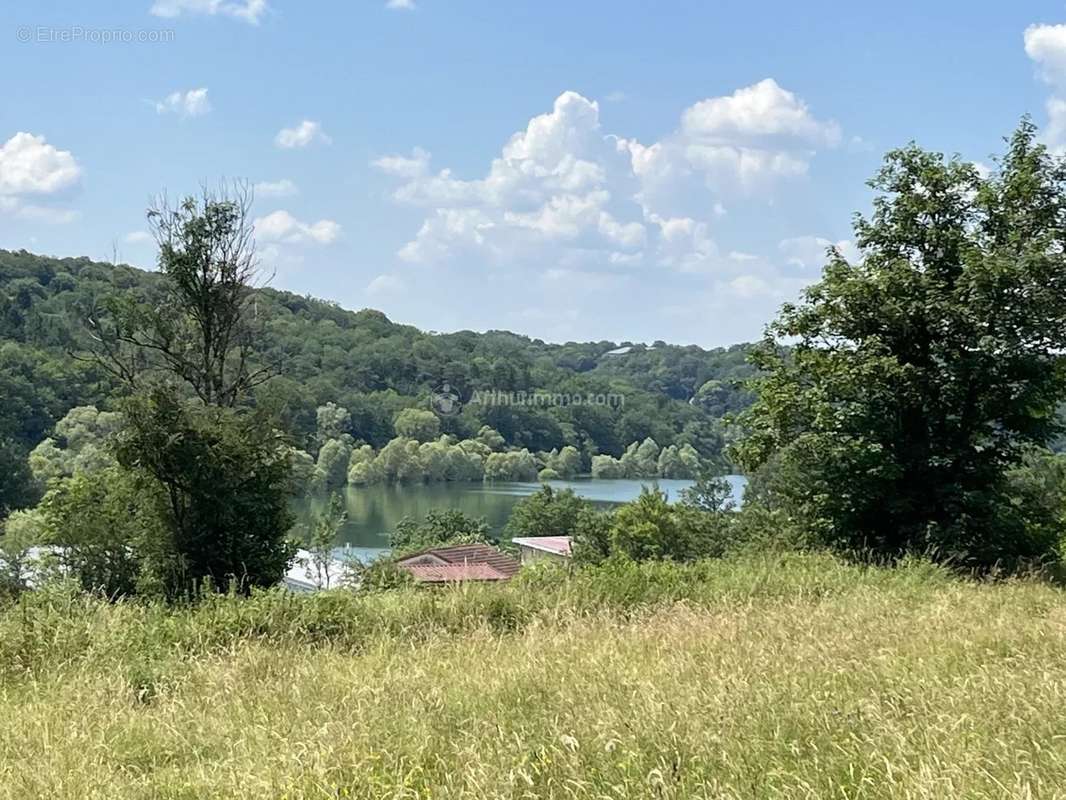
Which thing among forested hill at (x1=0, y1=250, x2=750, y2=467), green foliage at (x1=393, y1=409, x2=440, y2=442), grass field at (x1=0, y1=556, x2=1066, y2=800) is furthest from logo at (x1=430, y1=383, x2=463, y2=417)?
grass field at (x1=0, y1=556, x2=1066, y2=800)

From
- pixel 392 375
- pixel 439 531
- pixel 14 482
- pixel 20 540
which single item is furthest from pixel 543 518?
pixel 392 375

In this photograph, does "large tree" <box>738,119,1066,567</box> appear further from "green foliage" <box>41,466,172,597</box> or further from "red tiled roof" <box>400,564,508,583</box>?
"green foliage" <box>41,466,172,597</box>

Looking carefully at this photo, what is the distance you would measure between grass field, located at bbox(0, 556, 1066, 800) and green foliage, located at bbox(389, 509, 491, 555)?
66386 millimetres

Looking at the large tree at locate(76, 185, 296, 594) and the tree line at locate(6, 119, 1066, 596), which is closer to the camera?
the tree line at locate(6, 119, 1066, 596)

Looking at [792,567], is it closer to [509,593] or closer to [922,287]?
[509,593]

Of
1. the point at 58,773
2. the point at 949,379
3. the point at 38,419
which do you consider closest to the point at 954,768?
the point at 58,773

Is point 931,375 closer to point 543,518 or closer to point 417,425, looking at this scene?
point 543,518

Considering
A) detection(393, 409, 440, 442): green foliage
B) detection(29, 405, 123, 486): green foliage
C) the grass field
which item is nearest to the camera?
the grass field

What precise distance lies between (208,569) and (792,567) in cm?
1520

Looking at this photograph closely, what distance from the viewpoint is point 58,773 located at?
3.36 m

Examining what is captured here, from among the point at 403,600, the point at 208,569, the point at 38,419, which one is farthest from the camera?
the point at 38,419

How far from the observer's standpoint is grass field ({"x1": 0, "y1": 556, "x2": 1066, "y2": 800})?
3035 millimetres

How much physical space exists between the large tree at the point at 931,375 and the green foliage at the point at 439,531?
59.7 m

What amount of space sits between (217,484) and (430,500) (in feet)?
307
